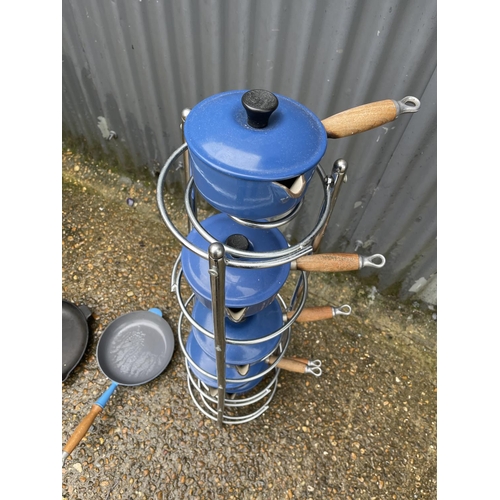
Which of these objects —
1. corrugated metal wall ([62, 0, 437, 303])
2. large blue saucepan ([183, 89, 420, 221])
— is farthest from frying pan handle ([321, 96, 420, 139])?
corrugated metal wall ([62, 0, 437, 303])

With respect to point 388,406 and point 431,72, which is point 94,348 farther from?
point 431,72

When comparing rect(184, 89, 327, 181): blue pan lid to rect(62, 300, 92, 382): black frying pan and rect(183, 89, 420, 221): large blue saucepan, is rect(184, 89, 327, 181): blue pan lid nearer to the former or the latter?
rect(183, 89, 420, 221): large blue saucepan

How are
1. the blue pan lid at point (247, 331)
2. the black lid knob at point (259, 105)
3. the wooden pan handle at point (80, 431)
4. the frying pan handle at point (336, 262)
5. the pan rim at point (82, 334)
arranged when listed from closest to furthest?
the black lid knob at point (259, 105)
the frying pan handle at point (336, 262)
the blue pan lid at point (247, 331)
the wooden pan handle at point (80, 431)
the pan rim at point (82, 334)

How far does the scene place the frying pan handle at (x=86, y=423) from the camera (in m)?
1.35

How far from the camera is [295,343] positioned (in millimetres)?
1791

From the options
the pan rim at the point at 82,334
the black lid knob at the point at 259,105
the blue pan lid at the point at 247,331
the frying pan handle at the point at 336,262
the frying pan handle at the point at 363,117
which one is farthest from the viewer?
the pan rim at the point at 82,334

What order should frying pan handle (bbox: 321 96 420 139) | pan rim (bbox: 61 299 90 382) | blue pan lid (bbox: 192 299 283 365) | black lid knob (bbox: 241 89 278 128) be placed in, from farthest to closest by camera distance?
pan rim (bbox: 61 299 90 382), blue pan lid (bbox: 192 299 283 365), frying pan handle (bbox: 321 96 420 139), black lid knob (bbox: 241 89 278 128)

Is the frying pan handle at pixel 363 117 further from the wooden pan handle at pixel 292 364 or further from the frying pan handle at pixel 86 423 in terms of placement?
the frying pan handle at pixel 86 423

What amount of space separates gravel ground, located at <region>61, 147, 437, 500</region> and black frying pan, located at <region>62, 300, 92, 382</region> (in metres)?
0.05

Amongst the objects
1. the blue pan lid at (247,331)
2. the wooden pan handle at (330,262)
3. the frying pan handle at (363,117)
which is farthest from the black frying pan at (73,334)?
the frying pan handle at (363,117)

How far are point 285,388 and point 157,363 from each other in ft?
1.85

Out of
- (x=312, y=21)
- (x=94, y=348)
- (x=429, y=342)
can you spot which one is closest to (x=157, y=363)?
(x=94, y=348)

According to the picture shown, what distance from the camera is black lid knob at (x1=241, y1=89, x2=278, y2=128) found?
24.3 inches

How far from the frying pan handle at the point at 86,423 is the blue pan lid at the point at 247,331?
0.52m
